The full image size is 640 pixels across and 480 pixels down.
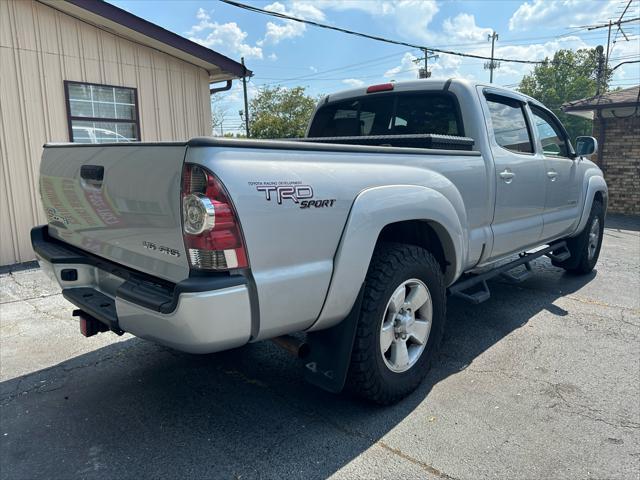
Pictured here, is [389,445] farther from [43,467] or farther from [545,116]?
[545,116]

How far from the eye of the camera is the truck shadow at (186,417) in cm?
252

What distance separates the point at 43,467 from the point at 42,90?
247 inches

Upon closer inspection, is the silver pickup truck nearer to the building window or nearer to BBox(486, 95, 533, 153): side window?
BBox(486, 95, 533, 153): side window

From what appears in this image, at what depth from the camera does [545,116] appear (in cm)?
520

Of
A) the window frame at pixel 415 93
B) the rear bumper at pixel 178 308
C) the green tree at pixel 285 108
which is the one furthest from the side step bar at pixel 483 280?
the green tree at pixel 285 108

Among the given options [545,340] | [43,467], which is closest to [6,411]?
[43,467]

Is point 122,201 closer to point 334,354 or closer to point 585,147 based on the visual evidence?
point 334,354

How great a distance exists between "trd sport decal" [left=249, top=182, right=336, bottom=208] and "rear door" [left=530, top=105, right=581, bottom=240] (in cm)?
324

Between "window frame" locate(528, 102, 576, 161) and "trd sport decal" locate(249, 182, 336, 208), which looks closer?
"trd sport decal" locate(249, 182, 336, 208)

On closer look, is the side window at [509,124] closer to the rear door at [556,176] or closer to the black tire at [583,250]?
the rear door at [556,176]

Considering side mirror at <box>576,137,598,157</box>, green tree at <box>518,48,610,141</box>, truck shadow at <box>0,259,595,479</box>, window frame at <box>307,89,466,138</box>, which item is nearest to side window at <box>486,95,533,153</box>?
window frame at <box>307,89,466,138</box>

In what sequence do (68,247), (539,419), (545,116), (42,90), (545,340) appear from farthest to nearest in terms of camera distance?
(42,90)
(545,116)
(545,340)
(68,247)
(539,419)

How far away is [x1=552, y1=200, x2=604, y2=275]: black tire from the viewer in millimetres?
6059

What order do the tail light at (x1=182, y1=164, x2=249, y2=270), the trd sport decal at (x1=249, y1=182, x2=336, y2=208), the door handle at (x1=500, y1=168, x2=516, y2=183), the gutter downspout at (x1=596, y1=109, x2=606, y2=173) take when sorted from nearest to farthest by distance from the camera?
the tail light at (x1=182, y1=164, x2=249, y2=270), the trd sport decal at (x1=249, y1=182, x2=336, y2=208), the door handle at (x1=500, y1=168, x2=516, y2=183), the gutter downspout at (x1=596, y1=109, x2=606, y2=173)
